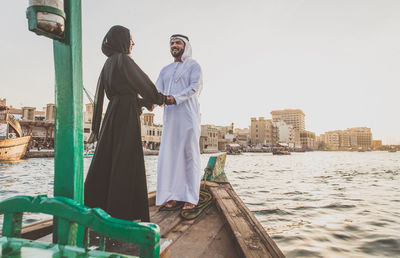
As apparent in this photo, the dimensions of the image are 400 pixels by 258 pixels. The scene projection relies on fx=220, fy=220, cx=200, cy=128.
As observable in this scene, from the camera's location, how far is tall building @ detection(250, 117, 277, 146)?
305 ft

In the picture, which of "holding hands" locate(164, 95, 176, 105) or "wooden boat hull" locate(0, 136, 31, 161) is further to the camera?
"wooden boat hull" locate(0, 136, 31, 161)

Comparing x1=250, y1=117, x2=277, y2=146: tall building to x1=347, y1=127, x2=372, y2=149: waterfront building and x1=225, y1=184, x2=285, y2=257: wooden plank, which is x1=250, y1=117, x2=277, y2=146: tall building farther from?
x1=347, y1=127, x2=372, y2=149: waterfront building

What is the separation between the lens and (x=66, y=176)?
3.16 feet

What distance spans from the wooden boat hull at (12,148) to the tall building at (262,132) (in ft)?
272

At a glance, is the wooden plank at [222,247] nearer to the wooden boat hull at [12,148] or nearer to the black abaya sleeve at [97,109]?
the black abaya sleeve at [97,109]

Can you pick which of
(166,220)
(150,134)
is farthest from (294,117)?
(166,220)

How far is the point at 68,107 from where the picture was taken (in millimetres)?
986

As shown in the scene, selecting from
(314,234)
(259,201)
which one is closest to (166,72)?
(314,234)

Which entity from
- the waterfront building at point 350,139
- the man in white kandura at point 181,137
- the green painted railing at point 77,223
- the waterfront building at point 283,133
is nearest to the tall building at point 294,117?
the waterfront building at point 350,139

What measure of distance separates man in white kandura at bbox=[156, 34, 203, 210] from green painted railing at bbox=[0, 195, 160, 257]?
1.61 m

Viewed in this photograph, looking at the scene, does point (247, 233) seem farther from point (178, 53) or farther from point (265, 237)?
point (178, 53)

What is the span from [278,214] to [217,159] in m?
1.46

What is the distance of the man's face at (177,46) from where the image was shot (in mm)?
2783

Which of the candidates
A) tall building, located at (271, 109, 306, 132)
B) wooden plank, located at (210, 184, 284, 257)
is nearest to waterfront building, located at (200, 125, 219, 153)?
wooden plank, located at (210, 184, 284, 257)
